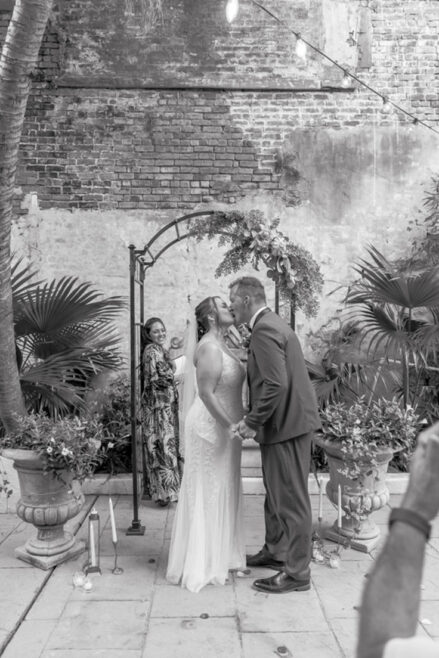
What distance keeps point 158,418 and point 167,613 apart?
2544mm

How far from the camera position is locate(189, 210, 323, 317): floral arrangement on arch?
4992 mm

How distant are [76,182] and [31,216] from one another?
0.68m

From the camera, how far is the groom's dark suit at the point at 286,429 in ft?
13.6

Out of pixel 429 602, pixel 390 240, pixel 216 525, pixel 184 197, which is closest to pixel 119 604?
pixel 216 525

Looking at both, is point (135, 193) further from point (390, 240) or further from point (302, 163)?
point (390, 240)

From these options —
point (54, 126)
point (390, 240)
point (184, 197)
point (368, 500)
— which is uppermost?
point (54, 126)

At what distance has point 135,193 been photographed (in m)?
7.74

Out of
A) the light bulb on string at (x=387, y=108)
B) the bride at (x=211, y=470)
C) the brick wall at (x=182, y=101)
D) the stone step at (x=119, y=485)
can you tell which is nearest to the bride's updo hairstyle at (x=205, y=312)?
the bride at (x=211, y=470)

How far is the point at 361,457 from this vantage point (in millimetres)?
4898

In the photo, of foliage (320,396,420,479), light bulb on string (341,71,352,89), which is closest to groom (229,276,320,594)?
foliage (320,396,420,479)

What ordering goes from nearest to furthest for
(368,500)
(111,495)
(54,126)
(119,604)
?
(119,604) < (368,500) < (111,495) < (54,126)

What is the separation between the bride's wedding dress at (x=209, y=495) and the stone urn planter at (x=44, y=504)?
2.83 ft

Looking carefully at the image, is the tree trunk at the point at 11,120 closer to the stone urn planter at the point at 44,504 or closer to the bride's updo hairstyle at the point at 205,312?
the stone urn planter at the point at 44,504

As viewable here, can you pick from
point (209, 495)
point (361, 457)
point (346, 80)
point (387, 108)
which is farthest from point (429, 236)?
point (209, 495)
